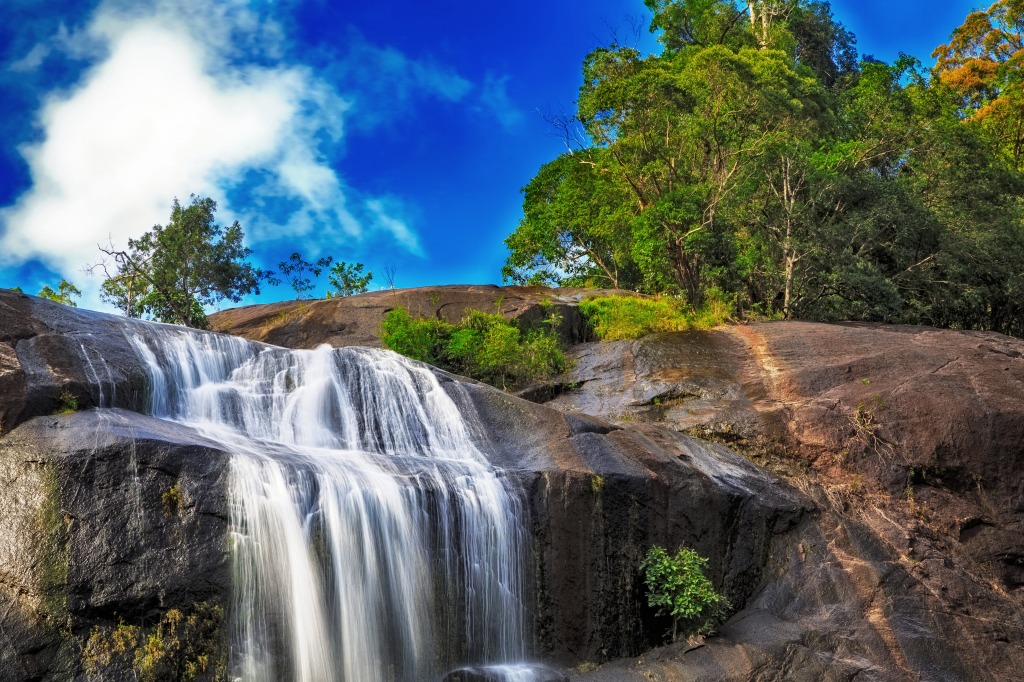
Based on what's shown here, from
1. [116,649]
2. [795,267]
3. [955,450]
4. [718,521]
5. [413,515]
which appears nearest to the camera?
[116,649]

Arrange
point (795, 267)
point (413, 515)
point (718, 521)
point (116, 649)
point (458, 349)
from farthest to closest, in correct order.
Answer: point (795, 267) < point (458, 349) < point (718, 521) < point (413, 515) < point (116, 649)

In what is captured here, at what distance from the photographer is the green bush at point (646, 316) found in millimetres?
20419

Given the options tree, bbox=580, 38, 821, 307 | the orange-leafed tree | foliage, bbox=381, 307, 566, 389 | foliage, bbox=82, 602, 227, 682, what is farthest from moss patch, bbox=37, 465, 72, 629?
the orange-leafed tree

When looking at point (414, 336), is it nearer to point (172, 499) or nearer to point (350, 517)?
point (350, 517)

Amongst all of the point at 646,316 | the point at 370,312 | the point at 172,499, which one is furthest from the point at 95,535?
the point at 370,312

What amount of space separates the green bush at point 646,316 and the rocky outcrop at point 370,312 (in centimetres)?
90

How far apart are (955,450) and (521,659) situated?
30.2 ft

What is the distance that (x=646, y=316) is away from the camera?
20.9 metres

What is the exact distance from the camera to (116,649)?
7.92m

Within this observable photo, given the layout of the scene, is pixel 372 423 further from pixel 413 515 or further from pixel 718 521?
pixel 718 521

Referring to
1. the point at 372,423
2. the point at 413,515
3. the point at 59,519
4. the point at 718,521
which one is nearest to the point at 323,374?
the point at 372,423

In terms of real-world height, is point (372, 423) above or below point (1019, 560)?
above

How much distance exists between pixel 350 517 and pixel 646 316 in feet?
41.7

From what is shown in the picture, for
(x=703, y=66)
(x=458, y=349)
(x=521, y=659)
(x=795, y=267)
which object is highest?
(x=703, y=66)
